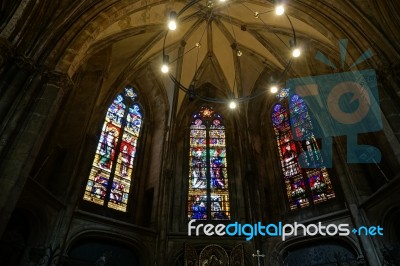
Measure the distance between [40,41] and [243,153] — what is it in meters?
7.57

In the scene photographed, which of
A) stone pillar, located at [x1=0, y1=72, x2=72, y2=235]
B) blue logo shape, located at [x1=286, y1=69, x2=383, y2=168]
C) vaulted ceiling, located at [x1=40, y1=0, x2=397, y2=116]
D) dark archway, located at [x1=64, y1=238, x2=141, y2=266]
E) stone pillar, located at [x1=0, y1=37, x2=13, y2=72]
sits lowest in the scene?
dark archway, located at [x1=64, y1=238, x2=141, y2=266]

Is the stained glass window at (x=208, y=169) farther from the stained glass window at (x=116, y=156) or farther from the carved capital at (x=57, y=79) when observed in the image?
the carved capital at (x=57, y=79)

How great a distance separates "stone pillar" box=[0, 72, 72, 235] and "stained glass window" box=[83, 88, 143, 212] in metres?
3.44

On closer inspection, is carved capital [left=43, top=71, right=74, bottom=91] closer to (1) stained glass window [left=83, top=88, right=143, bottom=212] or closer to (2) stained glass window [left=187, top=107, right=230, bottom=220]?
(1) stained glass window [left=83, top=88, right=143, bottom=212]

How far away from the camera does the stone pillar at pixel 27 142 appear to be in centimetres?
533

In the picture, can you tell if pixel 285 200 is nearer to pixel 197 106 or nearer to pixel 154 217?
pixel 154 217

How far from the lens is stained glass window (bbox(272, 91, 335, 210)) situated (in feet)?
32.1

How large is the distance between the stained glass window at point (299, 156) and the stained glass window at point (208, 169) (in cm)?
228

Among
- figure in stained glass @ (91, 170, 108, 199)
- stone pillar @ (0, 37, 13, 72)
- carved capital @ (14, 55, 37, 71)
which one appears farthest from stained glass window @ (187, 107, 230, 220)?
stone pillar @ (0, 37, 13, 72)

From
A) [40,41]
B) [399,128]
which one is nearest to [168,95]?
[40,41]

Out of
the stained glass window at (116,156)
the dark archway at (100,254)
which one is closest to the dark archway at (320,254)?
the dark archway at (100,254)

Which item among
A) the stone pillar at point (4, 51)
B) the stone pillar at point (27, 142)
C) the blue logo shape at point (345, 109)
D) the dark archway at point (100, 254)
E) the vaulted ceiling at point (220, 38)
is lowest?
the dark archway at point (100, 254)

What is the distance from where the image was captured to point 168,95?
42.1 ft

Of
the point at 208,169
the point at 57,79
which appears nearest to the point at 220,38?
the point at 208,169
